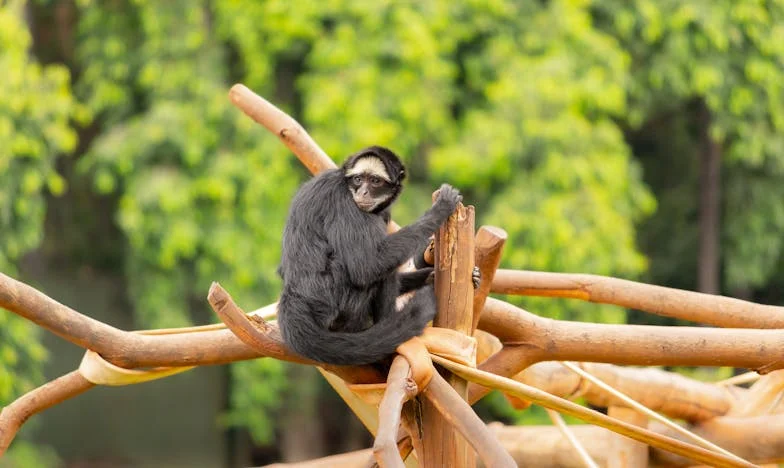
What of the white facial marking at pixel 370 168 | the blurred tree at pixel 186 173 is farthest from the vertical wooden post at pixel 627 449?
the blurred tree at pixel 186 173

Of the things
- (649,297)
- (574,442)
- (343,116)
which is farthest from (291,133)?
(343,116)

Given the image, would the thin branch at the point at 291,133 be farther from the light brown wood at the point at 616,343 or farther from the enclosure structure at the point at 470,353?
the light brown wood at the point at 616,343

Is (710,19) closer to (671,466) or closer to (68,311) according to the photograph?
(671,466)

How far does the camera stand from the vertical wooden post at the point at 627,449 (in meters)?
4.35

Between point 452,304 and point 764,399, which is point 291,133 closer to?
point 452,304

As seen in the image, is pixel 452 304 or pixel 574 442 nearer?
pixel 452 304

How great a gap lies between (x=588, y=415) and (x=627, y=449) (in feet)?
5.31

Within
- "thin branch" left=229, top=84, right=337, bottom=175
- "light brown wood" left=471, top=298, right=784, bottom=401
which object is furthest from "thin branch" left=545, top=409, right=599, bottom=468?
"thin branch" left=229, top=84, right=337, bottom=175

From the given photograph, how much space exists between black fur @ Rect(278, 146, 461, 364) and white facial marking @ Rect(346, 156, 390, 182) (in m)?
0.07

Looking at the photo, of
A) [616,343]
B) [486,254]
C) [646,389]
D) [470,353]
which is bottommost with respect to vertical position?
[470,353]

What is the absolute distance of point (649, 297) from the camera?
161 inches

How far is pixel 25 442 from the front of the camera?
10281mm

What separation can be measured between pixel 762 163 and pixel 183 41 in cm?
648

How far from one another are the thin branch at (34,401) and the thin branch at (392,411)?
3.92 ft
